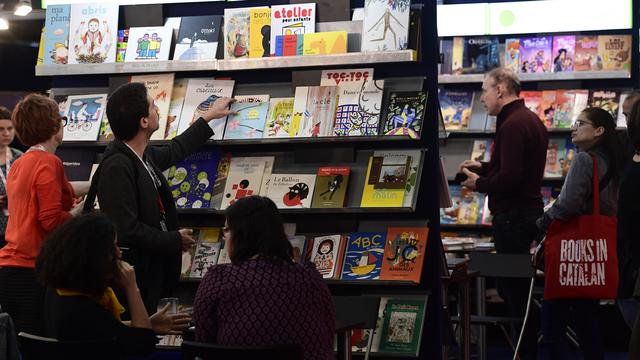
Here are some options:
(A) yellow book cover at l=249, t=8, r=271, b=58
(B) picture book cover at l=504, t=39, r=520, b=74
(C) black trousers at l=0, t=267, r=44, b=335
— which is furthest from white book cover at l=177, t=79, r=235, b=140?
(B) picture book cover at l=504, t=39, r=520, b=74

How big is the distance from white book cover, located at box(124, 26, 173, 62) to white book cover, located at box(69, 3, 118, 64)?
0.35ft

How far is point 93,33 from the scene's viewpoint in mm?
5324

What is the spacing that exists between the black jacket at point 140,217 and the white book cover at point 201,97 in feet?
2.88

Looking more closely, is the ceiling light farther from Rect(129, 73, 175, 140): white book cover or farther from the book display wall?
Rect(129, 73, 175, 140): white book cover

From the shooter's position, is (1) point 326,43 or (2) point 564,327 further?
(2) point 564,327

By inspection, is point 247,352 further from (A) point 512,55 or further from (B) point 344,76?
(A) point 512,55

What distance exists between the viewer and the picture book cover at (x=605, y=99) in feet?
24.2

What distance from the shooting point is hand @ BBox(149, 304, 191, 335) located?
340cm

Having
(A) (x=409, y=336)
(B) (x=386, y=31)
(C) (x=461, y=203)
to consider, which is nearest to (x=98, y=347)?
(A) (x=409, y=336)

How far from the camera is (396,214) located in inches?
195

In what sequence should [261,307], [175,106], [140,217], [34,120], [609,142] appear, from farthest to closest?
1. [175,106]
2. [609,142]
3. [34,120]
4. [140,217]
5. [261,307]

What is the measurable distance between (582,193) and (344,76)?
1.41m

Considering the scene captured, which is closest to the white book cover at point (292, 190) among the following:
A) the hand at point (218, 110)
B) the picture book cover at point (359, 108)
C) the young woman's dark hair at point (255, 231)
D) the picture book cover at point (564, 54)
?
the picture book cover at point (359, 108)


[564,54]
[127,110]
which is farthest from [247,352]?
[564,54]
